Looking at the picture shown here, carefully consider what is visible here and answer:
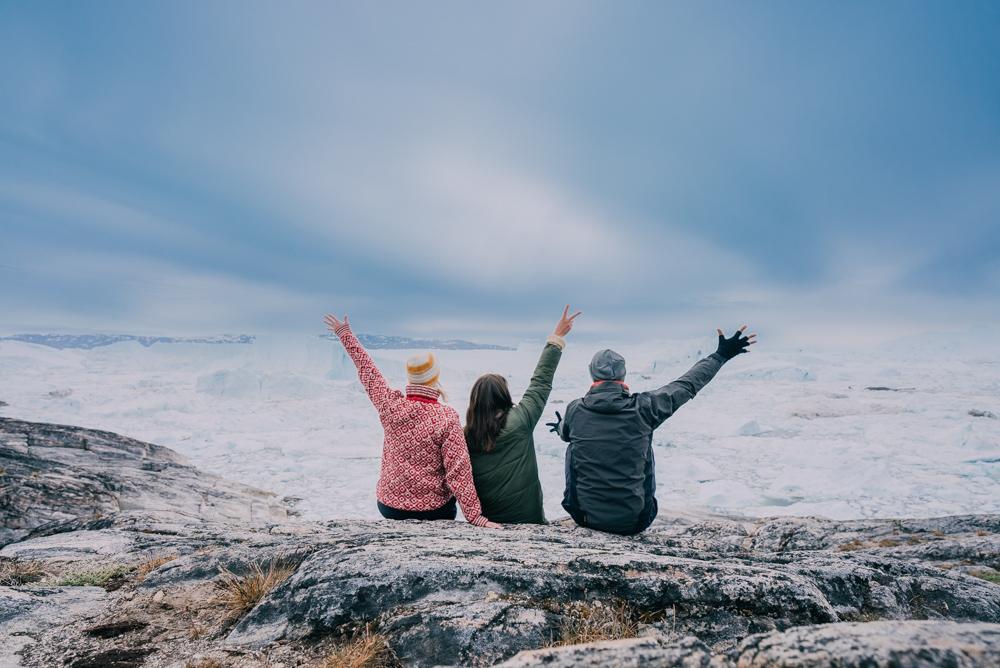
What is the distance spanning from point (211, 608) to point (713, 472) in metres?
18.0

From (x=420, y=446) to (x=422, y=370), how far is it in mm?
660

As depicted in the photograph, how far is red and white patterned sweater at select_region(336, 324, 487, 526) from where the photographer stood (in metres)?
4.05

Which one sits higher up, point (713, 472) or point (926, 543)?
point (926, 543)

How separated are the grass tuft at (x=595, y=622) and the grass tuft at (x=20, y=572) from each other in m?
4.55

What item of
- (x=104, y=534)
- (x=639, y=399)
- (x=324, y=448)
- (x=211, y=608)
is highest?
(x=639, y=399)

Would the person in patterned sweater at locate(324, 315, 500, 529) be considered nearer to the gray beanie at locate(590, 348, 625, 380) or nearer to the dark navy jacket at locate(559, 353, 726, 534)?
the dark navy jacket at locate(559, 353, 726, 534)

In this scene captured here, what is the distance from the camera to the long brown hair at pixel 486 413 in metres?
4.34

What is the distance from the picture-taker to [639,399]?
4.08 metres

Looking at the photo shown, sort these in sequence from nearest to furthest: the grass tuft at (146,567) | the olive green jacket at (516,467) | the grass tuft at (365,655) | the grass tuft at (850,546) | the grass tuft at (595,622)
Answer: the grass tuft at (365,655) → the grass tuft at (595,622) → the grass tuft at (146,567) → the olive green jacket at (516,467) → the grass tuft at (850,546)

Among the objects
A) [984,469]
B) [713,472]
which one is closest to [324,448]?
[713,472]

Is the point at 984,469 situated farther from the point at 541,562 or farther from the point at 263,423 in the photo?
the point at 263,423

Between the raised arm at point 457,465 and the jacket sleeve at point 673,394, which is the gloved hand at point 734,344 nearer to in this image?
the jacket sleeve at point 673,394

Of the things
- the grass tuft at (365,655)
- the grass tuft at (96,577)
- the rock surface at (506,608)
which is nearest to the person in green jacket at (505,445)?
the rock surface at (506,608)

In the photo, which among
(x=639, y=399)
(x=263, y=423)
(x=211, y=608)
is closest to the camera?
(x=211, y=608)
